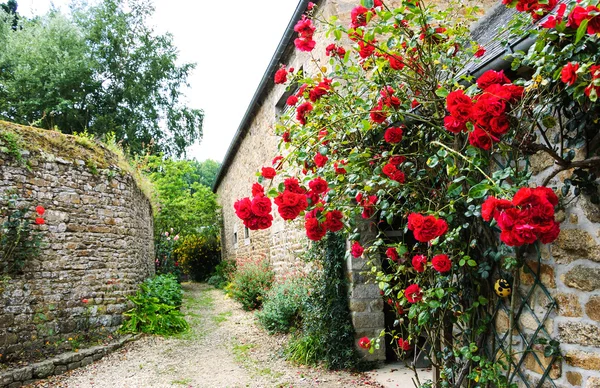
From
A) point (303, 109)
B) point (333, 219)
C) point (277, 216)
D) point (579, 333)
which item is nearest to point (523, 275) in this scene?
point (579, 333)

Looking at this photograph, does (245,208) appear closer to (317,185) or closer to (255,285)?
(317,185)

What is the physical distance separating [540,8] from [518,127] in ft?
1.96

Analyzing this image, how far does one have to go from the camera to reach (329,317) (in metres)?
4.80

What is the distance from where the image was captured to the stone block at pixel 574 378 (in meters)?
1.92

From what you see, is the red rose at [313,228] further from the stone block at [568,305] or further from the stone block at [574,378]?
the stone block at [574,378]

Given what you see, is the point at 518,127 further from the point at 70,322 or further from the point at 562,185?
the point at 70,322

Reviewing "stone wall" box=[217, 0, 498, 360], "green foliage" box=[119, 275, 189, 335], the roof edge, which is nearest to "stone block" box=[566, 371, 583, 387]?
"stone wall" box=[217, 0, 498, 360]

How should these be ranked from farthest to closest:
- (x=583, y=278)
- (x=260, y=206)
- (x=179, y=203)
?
(x=179, y=203) → (x=260, y=206) → (x=583, y=278)

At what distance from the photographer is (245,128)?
1138cm

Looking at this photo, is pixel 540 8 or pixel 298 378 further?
pixel 298 378

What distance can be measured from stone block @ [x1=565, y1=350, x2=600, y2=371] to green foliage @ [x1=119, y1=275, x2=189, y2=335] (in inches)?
248

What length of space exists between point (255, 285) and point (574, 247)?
7.55 meters

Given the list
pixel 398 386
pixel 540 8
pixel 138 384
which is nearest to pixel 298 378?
pixel 398 386

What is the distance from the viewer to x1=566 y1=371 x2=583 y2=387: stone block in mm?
1923
